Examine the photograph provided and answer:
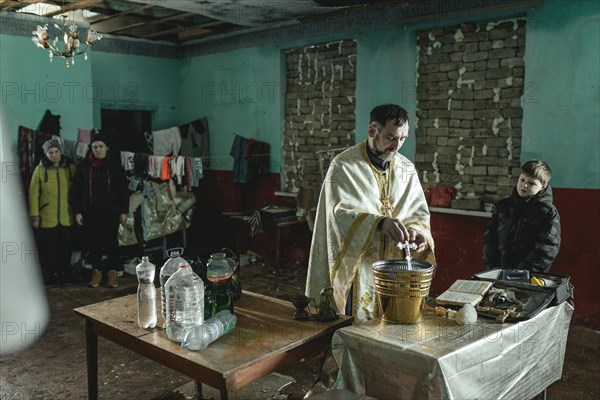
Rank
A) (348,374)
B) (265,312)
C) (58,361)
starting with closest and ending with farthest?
(348,374) < (265,312) < (58,361)

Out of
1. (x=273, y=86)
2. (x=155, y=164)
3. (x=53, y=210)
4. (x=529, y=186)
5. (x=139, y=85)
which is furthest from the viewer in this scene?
(x=139, y=85)

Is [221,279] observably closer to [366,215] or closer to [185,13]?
[366,215]

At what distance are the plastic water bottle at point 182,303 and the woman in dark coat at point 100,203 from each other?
4.37 meters

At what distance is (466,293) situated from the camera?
2750 millimetres

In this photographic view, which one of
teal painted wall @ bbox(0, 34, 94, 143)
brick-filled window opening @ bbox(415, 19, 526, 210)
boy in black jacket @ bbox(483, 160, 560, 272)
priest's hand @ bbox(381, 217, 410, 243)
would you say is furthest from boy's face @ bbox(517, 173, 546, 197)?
teal painted wall @ bbox(0, 34, 94, 143)

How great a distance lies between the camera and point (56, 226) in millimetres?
6598

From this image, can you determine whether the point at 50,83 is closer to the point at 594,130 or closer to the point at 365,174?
the point at 365,174

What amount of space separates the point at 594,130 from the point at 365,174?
2.55 meters

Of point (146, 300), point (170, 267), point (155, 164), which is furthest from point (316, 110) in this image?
point (146, 300)

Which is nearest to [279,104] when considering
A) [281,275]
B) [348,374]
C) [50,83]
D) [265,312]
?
[281,275]

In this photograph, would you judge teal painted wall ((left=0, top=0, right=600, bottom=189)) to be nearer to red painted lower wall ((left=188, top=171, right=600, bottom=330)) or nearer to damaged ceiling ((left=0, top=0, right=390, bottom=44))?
red painted lower wall ((left=188, top=171, right=600, bottom=330))

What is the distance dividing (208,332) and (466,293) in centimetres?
127

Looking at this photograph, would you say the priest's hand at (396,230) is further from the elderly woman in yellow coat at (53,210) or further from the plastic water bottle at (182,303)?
the elderly woman in yellow coat at (53,210)

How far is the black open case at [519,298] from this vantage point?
2537 mm
